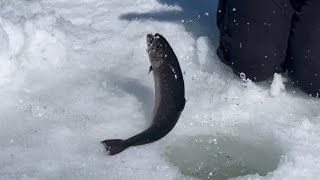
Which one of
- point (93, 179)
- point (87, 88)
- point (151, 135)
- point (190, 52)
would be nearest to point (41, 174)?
point (93, 179)

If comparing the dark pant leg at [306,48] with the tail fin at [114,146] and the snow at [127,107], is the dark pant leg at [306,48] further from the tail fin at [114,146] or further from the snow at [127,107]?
the tail fin at [114,146]

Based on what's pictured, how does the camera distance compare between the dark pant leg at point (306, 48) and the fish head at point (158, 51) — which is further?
the dark pant leg at point (306, 48)

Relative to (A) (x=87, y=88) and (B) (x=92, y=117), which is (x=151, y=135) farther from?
(A) (x=87, y=88)

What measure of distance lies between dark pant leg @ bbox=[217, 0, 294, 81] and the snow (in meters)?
0.09

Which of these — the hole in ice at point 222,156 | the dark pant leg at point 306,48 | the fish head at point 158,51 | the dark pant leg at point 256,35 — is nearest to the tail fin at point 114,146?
the hole in ice at point 222,156

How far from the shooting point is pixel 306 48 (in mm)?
3242

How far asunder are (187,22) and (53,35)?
0.87 meters

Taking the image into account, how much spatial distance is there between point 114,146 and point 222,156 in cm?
51

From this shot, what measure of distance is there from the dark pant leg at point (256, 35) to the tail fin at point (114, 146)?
90 cm

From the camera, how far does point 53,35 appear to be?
375 centimetres

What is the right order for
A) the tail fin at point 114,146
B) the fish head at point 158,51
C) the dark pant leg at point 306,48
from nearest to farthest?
the tail fin at point 114,146 → the fish head at point 158,51 → the dark pant leg at point 306,48

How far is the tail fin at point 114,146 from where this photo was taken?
2832 mm

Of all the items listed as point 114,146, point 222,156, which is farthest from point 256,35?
point 114,146

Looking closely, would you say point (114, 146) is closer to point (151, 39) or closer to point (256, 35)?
point (151, 39)
